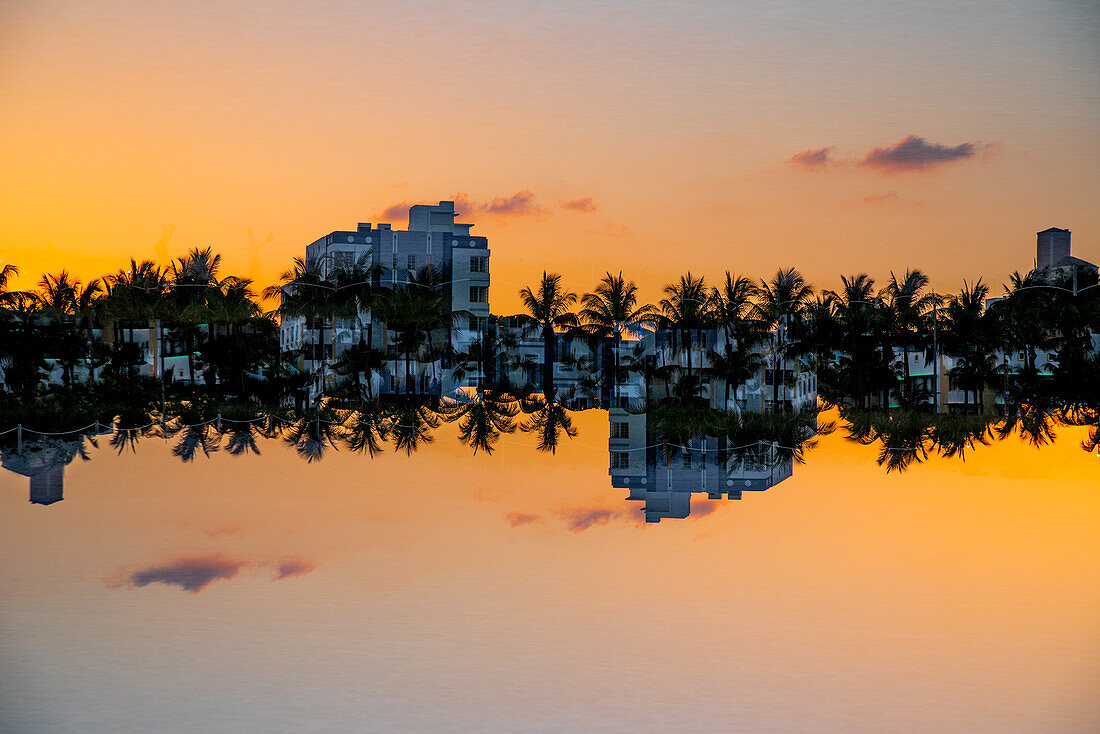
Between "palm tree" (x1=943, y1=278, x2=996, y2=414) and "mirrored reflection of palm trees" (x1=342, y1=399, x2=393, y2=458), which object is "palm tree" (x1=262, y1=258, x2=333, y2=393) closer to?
"mirrored reflection of palm trees" (x1=342, y1=399, x2=393, y2=458)

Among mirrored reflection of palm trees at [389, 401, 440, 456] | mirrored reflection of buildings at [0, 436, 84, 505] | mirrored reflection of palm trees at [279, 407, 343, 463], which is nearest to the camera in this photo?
mirrored reflection of buildings at [0, 436, 84, 505]

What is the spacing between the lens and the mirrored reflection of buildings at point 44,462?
21844 millimetres

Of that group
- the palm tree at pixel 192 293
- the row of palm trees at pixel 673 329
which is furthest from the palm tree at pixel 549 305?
the palm tree at pixel 192 293

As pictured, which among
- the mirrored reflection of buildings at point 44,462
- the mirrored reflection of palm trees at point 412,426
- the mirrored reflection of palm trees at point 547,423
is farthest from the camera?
the mirrored reflection of palm trees at point 547,423

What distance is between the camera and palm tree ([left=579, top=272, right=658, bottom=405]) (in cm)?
4425

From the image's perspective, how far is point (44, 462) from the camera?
25453 mm

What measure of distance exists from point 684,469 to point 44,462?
15.1 meters

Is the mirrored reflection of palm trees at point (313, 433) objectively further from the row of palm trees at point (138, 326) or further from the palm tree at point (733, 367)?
the palm tree at point (733, 367)

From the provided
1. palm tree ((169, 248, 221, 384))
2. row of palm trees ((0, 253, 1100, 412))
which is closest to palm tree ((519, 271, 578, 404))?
row of palm trees ((0, 253, 1100, 412))

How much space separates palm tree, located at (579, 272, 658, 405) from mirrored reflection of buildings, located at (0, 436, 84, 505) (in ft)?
69.2

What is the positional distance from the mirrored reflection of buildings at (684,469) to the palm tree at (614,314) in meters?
10.7

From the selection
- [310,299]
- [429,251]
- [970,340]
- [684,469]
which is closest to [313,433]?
[684,469]

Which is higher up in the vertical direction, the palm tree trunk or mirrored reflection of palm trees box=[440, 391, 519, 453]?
the palm tree trunk

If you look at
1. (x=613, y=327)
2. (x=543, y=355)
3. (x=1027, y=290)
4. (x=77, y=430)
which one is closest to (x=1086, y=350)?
(x=1027, y=290)
